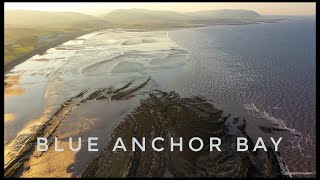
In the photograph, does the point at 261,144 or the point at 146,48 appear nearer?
the point at 261,144

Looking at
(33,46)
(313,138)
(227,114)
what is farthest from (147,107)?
(33,46)

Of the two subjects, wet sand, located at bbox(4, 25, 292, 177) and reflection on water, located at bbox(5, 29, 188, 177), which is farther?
reflection on water, located at bbox(5, 29, 188, 177)

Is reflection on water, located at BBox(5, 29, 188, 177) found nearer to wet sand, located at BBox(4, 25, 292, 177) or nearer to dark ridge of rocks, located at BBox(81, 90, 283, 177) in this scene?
wet sand, located at BBox(4, 25, 292, 177)

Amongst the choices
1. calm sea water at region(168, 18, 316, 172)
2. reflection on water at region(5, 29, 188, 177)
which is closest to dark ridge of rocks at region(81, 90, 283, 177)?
reflection on water at region(5, 29, 188, 177)

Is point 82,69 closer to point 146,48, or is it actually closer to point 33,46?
point 146,48

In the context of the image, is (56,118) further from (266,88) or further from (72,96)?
(266,88)

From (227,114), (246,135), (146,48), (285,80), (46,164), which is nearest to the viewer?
(46,164)

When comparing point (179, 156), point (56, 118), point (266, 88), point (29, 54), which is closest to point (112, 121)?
point (56, 118)

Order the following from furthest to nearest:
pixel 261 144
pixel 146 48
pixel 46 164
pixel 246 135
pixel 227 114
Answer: pixel 146 48, pixel 227 114, pixel 246 135, pixel 261 144, pixel 46 164
